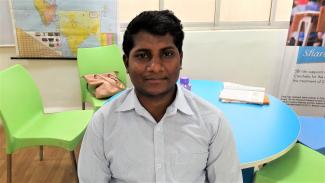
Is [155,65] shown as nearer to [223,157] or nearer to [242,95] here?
[223,157]

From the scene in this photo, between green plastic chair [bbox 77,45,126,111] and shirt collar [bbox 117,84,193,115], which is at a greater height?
shirt collar [bbox 117,84,193,115]

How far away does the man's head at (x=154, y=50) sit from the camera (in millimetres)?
925

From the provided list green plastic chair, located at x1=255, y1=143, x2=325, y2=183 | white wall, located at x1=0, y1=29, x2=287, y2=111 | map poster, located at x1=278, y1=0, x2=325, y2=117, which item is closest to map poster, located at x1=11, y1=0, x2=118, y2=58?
white wall, located at x1=0, y1=29, x2=287, y2=111

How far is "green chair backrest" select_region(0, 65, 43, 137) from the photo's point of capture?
1884mm

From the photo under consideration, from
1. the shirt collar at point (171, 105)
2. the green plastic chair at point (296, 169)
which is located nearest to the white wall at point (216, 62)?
the green plastic chair at point (296, 169)

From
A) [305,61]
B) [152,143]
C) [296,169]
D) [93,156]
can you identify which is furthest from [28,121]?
[305,61]

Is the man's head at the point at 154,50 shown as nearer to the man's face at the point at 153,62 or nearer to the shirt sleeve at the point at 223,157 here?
the man's face at the point at 153,62

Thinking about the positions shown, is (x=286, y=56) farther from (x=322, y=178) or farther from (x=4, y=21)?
(x=4, y=21)

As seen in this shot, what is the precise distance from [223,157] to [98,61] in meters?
1.98

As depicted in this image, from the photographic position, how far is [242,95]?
200 cm

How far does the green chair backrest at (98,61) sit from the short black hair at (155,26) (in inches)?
72.3

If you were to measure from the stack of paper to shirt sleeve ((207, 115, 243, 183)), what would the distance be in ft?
3.00

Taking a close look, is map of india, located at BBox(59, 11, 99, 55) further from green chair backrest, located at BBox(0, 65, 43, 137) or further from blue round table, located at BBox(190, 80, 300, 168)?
blue round table, located at BBox(190, 80, 300, 168)

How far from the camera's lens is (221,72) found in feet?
10.5
